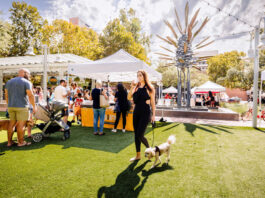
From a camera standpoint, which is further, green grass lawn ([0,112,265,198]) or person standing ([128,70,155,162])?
person standing ([128,70,155,162])

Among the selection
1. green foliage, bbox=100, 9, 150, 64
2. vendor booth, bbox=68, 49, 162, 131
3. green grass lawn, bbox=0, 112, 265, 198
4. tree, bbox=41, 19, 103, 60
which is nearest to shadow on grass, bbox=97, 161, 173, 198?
green grass lawn, bbox=0, 112, 265, 198

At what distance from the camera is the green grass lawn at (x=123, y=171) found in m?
2.40

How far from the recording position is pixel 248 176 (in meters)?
2.91

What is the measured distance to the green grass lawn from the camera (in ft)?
7.88

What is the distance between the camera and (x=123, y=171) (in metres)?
3.02

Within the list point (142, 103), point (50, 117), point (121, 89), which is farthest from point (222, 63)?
point (50, 117)

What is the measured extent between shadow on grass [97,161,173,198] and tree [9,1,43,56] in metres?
22.6

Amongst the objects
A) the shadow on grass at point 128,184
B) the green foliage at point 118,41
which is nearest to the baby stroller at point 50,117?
the shadow on grass at point 128,184

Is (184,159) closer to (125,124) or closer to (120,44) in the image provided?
(125,124)

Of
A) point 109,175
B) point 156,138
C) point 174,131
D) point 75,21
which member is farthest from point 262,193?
point 75,21

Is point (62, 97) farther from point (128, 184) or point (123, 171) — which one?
point (128, 184)

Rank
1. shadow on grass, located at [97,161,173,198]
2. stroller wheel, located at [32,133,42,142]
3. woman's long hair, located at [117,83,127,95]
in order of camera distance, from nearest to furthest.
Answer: shadow on grass, located at [97,161,173,198], stroller wheel, located at [32,133,42,142], woman's long hair, located at [117,83,127,95]

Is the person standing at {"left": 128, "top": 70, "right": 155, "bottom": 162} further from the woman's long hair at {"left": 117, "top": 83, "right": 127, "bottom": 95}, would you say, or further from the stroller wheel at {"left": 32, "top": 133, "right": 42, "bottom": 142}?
the stroller wheel at {"left": 32, "top": 133, "right": 42, "bottom": 142}

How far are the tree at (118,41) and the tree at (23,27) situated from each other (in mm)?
8891
